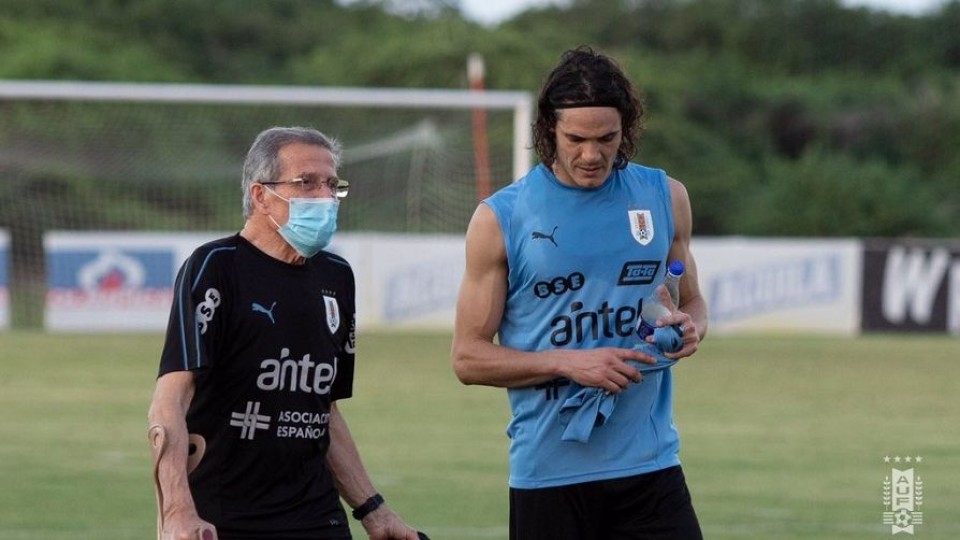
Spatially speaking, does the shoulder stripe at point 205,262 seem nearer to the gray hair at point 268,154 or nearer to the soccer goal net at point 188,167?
the gray hair at point 268,154

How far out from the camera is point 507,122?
31.5 meters

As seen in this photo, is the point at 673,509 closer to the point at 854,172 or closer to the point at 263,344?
the point at 263,344

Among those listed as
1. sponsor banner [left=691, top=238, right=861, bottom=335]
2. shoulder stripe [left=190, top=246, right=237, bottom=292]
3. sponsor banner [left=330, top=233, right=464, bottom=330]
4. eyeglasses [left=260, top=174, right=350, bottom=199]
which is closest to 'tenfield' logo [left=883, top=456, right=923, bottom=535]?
eyeglasses [left=260, top=174, right=350, bottom=199]

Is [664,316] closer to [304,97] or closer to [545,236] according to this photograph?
[545,236]

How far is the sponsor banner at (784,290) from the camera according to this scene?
93.7 ft

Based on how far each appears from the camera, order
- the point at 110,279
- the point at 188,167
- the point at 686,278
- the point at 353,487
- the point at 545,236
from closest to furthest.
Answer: the point at 353,487 → the point at 545,236 → the point at 686,278 → the point at 110,279 → the point at 188,167

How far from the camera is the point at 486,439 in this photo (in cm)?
1449

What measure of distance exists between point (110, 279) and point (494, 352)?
21.8m

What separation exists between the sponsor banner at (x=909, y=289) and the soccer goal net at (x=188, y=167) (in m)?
5.81

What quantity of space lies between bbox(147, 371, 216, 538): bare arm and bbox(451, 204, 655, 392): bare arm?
1.01 meters

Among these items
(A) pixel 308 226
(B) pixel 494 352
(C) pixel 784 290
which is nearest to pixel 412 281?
(C) pixel 784 290

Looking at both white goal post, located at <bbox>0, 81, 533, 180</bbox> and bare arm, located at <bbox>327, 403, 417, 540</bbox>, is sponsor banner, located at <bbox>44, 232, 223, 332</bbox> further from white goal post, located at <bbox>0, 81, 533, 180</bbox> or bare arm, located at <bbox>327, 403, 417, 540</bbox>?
bare arm, located at <bbox>327, 403, 417, 540</bbox>

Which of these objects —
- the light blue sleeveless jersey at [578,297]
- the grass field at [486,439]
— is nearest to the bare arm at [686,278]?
the light blue sleeveless jersey at [578,297]

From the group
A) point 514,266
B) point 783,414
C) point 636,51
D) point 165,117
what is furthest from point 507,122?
point 636,51
